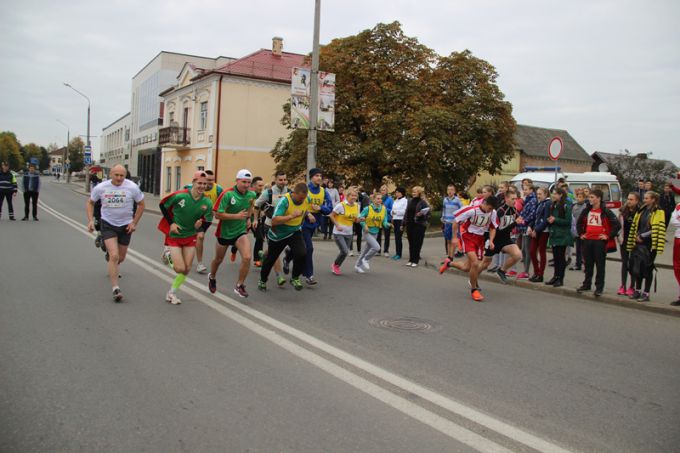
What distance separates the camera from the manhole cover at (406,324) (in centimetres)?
682

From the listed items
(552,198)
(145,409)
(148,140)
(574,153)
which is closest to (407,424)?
(145,409)

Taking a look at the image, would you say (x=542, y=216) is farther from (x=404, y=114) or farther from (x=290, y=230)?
(x=404, y=114)

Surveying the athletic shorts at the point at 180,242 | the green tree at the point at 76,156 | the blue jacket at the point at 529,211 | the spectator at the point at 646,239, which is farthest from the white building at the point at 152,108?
the green tree at the point at 76,156

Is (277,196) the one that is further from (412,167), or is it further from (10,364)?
(412,167)

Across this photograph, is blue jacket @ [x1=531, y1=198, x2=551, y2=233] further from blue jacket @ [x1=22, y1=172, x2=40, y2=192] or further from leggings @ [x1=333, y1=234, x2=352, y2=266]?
blue jacket @ [x1=22, y1=172, x2=40, y2=192]

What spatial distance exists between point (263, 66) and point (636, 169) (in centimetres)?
2644

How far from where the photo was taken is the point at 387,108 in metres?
26.6

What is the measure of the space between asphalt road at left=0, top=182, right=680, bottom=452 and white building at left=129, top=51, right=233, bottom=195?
154 feet

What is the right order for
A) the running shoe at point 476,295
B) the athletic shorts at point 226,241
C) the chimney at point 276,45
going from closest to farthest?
1. the athletic shorts at point 226,241
2. the running shoe at point 476,295
3. the chimney at point 276,45

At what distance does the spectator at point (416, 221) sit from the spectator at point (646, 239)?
5184 millimetres

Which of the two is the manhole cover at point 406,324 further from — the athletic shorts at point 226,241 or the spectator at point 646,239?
the spectator at point 646,239

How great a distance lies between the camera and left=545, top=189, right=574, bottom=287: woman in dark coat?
1042cm

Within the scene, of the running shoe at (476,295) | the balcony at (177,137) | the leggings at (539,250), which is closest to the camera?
the running shoe at (476,295)

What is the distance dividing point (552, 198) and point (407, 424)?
779cm
